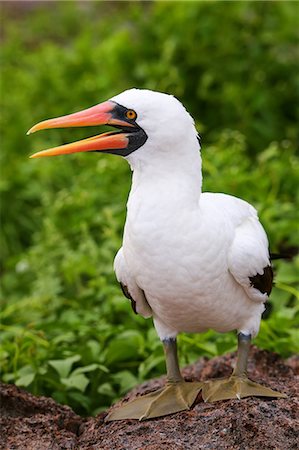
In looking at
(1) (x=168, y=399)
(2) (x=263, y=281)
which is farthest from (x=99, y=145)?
(1) (x=168, y=399)

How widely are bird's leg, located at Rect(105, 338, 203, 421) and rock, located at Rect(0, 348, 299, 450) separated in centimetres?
3

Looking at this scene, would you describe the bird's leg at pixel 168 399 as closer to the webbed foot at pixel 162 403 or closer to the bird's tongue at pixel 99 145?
the webbed foot at pixel 162 403

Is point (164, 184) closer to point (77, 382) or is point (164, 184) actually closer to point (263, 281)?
point (263, 281)

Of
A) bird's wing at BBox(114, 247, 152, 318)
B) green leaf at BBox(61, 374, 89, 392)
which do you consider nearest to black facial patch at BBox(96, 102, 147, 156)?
bird's wing at BBox(114, 247, 152, 318)

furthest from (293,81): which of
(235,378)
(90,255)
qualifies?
(235,378)

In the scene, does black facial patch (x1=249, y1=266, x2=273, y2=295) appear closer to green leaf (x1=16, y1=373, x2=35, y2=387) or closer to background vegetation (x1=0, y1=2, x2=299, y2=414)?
background vegetation (x1=0, y1=2, x2=299, y2=414)

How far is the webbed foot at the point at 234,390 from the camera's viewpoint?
10.4 ft

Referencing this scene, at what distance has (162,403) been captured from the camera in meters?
3.27

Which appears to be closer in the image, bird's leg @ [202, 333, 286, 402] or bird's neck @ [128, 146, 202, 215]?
bird's neck @ [128, 146, 202, 215]

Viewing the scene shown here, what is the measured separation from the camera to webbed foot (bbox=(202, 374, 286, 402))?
3174 millimetres

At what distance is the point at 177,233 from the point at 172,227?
25 millimetres

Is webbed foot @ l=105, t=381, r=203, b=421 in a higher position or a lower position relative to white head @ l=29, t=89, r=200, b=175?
lower

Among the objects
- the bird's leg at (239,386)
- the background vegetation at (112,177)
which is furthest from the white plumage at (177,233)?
the background vegetation at (112,177)

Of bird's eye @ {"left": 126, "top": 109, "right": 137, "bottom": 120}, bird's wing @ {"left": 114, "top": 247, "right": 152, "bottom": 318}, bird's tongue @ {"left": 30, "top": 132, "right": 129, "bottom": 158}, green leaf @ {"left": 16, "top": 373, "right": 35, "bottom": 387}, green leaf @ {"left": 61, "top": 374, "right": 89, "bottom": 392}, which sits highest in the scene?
bird's eye @ {"left": 126, "top": 109, "right": 137, "bottom": 120}
